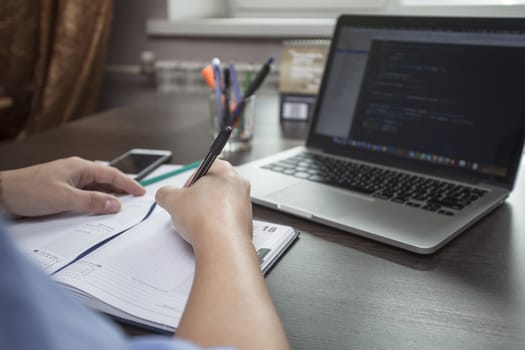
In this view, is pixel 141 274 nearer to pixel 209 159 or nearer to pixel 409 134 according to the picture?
pixel 209 159

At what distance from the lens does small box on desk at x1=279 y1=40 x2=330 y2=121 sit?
3.90ft

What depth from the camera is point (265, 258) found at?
525 millimetres

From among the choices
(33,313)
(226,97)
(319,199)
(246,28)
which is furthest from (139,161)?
(246,28)

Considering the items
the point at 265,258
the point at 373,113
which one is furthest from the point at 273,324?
the point at 373,113

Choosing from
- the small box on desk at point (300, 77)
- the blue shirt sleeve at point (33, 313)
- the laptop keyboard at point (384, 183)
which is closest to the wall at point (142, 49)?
the small box on desk at point (300, 77)

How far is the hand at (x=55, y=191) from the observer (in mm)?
619

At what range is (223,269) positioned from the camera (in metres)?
0.43

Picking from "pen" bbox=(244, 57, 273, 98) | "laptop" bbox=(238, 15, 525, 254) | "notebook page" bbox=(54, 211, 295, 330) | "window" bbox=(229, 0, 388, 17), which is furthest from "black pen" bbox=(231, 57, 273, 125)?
"window" bbox=(229, 0, 388, 17)

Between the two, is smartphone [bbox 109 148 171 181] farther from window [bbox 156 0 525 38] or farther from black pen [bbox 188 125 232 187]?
window [bbox 156 0 525 38]

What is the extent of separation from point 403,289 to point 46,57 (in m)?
1.74

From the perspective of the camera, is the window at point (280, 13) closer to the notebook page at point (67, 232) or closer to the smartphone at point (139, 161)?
the smartphone at point (139, 161)

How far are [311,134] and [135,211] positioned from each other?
1.32ft

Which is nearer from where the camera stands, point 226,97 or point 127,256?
point 127,256

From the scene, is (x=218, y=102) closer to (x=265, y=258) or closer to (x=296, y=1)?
(x=265, y=258)
